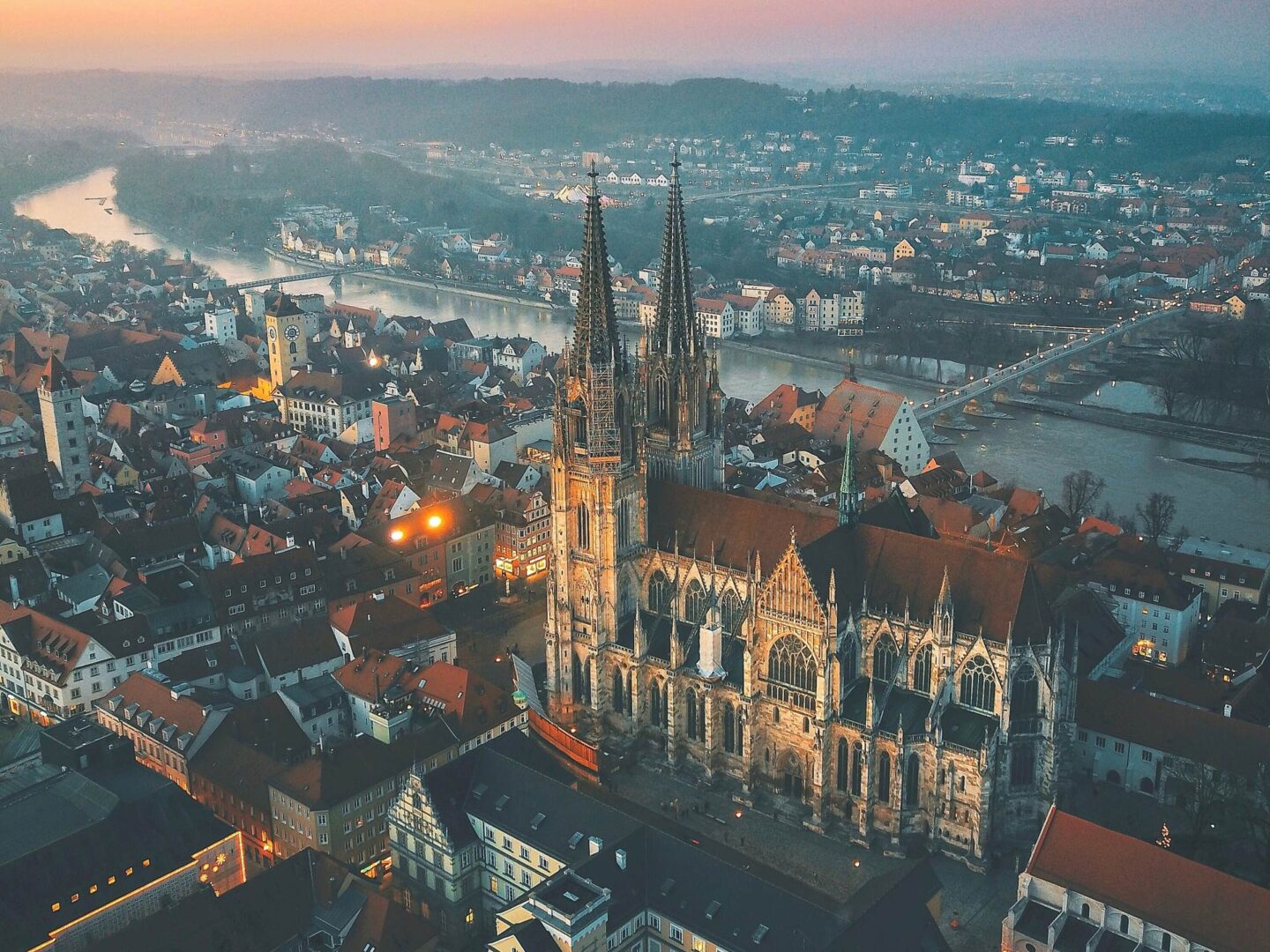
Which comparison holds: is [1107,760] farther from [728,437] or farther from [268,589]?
[728,437]

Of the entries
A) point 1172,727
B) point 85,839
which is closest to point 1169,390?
point 1172,727

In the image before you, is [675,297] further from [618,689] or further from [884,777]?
[884,777]

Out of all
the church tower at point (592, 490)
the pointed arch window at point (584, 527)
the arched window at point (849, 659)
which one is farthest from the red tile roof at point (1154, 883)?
the pointed arch window at point (584, 527)

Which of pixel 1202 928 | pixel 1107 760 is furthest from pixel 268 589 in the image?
pixel 1202 928

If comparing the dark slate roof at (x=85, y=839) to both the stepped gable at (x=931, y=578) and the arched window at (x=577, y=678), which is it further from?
the stepped gable at (x=931, y=578)

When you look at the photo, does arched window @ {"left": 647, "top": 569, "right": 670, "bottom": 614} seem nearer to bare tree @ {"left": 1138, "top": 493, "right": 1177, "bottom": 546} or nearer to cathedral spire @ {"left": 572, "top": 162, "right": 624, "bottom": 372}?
cathedral spire @ {"left": 572, "top": 162, "right": 624, "bottom": 372}

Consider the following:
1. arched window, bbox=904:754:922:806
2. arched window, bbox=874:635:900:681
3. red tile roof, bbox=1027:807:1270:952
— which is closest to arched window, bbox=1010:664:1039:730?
arched window, bbox=904:754:922:806
